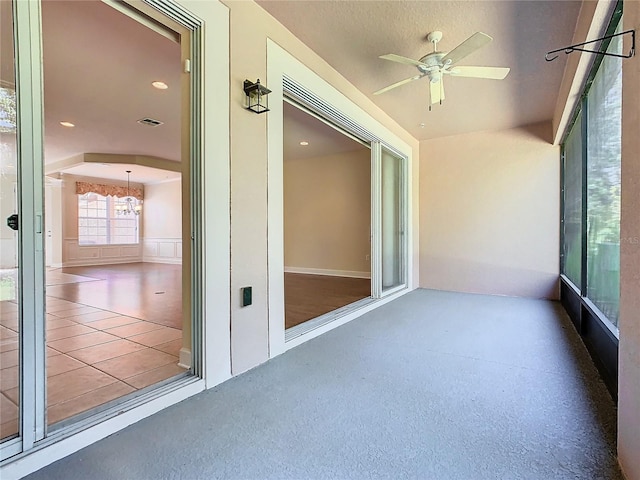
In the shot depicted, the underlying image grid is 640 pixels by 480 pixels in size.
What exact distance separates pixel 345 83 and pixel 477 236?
3307 mm

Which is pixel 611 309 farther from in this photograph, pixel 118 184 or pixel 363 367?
pixel 118 184

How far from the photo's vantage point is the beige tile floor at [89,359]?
52.3 inches

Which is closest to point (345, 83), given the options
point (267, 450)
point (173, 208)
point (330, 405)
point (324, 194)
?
point (330, 405)

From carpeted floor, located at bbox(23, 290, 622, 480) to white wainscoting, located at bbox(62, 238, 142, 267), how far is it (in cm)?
930

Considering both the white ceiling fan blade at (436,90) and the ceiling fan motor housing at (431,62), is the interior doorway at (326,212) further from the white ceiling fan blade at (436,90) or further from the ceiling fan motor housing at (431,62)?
the ceiling fan motor housing at (431,62)

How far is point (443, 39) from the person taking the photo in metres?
2.77

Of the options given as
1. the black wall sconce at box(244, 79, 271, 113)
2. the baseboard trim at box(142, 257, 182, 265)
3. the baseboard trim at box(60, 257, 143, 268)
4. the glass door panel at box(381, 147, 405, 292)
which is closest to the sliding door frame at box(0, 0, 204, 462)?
the black wall sconce at box(244, 79, 271, 113)

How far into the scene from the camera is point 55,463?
135cm

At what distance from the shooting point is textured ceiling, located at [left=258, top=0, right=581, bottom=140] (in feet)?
7.90

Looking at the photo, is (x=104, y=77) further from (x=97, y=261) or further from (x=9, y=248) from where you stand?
(x=97, y=261)

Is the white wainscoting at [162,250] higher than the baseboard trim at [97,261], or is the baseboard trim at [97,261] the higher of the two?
the white wainscoting at [162,250]

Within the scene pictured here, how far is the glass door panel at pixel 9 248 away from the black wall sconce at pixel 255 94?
3.92 ft

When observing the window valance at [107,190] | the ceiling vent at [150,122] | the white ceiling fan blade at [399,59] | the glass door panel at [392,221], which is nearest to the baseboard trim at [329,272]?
the glass door panel at [392,221]

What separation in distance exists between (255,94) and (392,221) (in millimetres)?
3324
